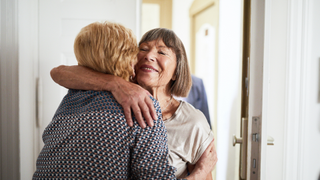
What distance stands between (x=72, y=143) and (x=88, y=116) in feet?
0.32

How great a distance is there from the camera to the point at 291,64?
4.40 ft

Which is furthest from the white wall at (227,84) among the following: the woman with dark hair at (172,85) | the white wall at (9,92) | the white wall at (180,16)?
the white wall at (9,92)

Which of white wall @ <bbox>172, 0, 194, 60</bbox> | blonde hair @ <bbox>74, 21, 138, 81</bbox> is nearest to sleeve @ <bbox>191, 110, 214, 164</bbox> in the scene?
blonde hair @ <bbox>74, 21, 138, 81</bbox>

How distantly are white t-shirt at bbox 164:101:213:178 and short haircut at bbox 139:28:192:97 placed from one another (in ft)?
0.61

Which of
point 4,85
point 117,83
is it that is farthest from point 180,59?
point 4,85

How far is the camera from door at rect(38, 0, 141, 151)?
1.47 meters

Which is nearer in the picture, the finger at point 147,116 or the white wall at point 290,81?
the finger at point 147,116

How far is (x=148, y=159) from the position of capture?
702 millimetres

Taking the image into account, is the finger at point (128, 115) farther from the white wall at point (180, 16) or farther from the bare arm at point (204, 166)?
the white wall at point (180, 16)

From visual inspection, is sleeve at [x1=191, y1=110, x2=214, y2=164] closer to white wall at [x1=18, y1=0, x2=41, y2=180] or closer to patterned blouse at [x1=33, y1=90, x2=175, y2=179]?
patterned blouse at [x1=33, y1=90, x2=175, y2=179]

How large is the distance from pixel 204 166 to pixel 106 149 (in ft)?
1.68

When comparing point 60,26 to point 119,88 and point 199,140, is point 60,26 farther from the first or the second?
point 199,140

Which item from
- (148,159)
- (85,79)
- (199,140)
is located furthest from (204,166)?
(85,79)

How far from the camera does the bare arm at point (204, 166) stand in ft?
3.21
